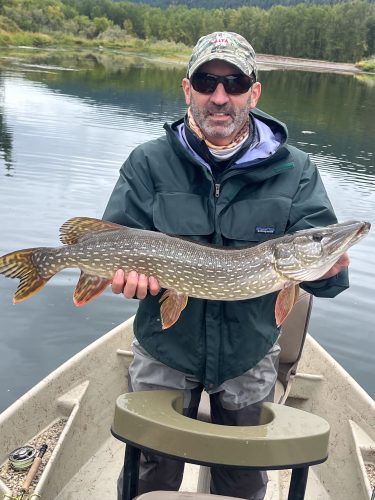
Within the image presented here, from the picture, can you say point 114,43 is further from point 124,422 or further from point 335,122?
point 124,422

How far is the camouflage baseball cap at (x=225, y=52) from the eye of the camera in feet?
8.10

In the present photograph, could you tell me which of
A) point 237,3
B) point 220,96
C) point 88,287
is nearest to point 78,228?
point 88,287

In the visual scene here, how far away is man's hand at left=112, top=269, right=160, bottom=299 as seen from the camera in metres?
2.40

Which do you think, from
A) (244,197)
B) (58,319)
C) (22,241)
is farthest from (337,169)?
(244,197)

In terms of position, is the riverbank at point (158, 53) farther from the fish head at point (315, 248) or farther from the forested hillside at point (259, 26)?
the fish head at point (315, 248)

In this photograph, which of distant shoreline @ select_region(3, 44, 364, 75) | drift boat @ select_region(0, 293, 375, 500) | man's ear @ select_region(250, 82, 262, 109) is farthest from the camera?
distant shoreline @ select_region(3, 44, 364, 75)

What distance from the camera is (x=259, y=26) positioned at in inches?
3167

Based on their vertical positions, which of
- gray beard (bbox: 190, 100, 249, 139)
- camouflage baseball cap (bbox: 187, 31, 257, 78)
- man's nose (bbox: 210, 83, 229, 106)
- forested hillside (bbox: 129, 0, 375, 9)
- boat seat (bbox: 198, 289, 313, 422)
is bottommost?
boat seat (bbox: 198, 289, 313, 422)

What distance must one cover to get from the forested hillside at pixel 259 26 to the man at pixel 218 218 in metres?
66.0

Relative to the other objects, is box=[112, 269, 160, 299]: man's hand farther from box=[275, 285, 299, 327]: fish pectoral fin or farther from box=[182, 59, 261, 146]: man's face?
box=[182, 59, 261, 146]: man's face

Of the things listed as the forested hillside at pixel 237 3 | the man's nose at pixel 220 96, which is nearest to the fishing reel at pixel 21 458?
the man's nose at pixel 220 96

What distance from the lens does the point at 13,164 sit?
37.0 feet

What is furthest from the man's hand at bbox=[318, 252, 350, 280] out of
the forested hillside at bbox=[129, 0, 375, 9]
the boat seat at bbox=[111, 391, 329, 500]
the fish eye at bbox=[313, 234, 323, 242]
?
the forested hillside at bbox=[129, 0, 375, 9]

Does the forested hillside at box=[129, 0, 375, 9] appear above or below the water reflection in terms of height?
above
